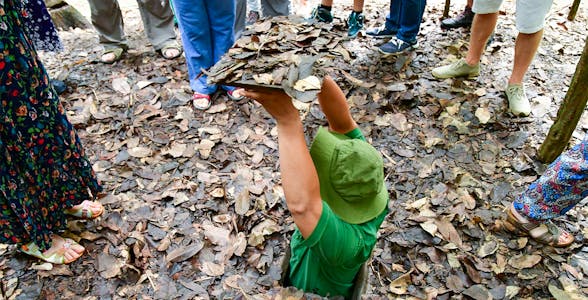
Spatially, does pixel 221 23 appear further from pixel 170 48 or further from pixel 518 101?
pixel 518 101

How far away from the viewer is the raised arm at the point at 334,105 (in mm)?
1718

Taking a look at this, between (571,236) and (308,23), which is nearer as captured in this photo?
(308,23)

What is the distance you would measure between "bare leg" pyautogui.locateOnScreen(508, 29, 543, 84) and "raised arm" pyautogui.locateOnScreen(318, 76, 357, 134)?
8.18ft

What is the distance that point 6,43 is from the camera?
1.91 metres

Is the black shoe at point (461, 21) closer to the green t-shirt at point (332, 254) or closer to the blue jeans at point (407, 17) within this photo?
the blue jeans at point (407, 17)

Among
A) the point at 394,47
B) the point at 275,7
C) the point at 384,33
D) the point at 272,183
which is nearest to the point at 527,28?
the point at 394,47

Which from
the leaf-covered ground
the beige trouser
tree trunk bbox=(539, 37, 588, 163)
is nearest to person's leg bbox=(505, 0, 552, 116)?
the leaf-covered ground

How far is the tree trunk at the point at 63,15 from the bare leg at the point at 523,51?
550cm

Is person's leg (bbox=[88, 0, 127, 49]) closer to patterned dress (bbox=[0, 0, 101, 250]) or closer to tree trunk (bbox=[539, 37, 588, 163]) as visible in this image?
patterned dress (bbox=[0, 0, 101, 250])

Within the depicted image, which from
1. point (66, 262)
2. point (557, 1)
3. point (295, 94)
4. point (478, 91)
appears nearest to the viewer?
point (295, 94)

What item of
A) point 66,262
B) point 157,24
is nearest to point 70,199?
point 66,262

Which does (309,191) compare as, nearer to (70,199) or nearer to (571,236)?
(70,199)

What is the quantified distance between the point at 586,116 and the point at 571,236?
5.09 feet

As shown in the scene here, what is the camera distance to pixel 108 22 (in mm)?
4418
